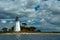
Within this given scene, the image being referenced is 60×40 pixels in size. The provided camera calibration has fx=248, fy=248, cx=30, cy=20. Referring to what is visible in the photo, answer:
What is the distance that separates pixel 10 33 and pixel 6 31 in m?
10.3

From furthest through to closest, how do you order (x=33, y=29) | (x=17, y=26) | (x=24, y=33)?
(x=33, y=29) < (x=24, y=33) < (x=17, y=26)

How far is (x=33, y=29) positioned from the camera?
7815 inches

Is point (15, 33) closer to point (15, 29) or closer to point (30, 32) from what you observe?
point (15, 29)

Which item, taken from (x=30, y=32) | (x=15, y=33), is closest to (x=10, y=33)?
(x=15, y=33)

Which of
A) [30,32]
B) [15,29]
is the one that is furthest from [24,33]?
[15,29]

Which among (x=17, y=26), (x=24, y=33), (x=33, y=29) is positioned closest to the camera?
(x=17, y=26)

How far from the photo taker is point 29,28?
19962 centimetres

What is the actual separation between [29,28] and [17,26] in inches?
1265

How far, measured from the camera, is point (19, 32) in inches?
6732

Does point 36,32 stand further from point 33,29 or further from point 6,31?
point 6,31

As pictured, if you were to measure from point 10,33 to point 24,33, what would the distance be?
1253 cm

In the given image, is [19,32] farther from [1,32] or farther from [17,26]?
[1,32]

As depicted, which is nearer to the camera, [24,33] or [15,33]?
[15,33]

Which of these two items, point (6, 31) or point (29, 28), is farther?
point (29, 28)
